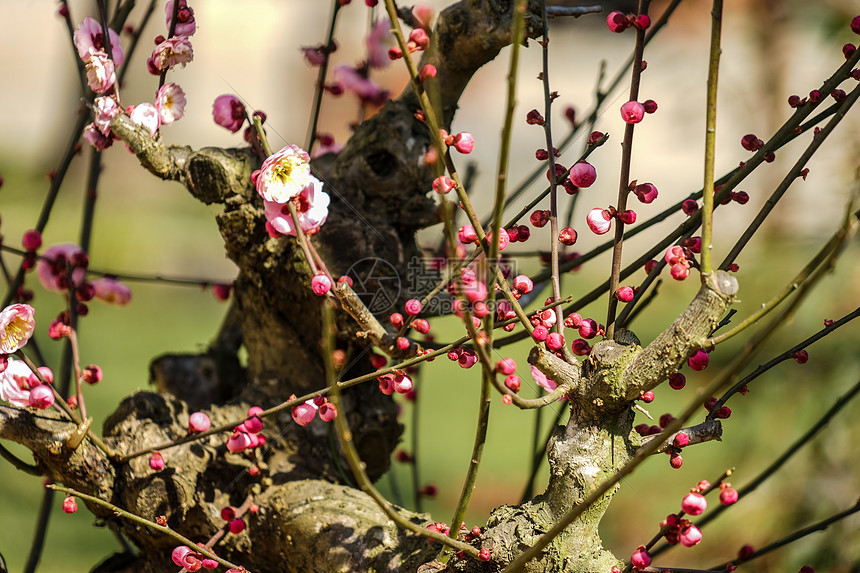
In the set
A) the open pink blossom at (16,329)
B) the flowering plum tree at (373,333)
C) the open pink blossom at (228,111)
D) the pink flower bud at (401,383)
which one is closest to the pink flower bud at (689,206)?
the flowering plum tree at (373,333)

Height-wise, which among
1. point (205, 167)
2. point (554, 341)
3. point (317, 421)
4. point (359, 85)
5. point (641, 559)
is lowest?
point (641, 559)

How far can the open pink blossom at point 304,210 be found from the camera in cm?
52

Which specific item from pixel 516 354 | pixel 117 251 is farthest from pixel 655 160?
pixel 117 251

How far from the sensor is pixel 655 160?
4.36m

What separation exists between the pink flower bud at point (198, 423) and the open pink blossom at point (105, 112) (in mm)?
212

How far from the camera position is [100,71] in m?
0.57

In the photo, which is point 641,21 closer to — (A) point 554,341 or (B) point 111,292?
(A) point 554,341

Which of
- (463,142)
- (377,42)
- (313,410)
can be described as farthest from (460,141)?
(377,42)

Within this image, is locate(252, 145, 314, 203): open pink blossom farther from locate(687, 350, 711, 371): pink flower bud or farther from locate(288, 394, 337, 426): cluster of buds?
locate(687, 350, 711, 371): pink flower bud

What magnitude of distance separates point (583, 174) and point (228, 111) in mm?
276

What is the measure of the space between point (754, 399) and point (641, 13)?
2187 millimetres

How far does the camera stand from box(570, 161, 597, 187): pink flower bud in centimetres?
51

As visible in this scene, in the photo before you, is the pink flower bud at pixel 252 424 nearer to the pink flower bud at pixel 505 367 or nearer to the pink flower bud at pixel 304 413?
the pink flower bud at pixel 304 413

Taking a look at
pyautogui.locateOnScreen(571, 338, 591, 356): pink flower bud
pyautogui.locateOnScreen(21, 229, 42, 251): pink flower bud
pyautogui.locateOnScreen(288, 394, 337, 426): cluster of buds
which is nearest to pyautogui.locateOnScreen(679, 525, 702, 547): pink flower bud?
pyautogui.locateOnScreen(571, 338, 591, 356): pink flower bud
